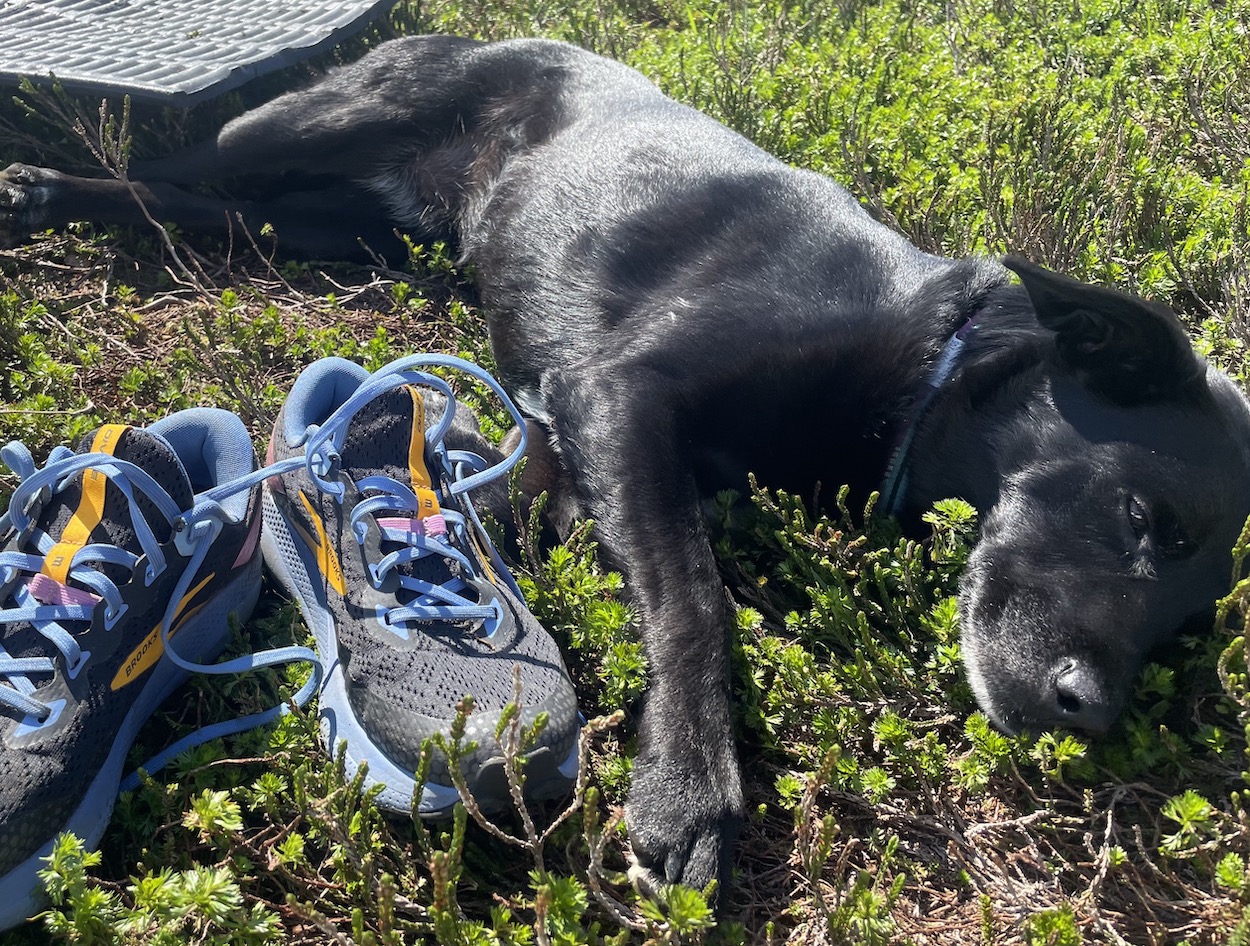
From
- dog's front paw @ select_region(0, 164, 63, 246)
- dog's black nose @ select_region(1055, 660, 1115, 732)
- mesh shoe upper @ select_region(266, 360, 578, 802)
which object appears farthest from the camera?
dog's front paw @ select_region(0, 164, 63, 246)

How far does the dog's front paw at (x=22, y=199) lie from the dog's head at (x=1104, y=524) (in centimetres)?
305

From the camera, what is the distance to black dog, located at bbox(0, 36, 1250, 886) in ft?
6.39

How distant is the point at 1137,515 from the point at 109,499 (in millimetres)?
1946

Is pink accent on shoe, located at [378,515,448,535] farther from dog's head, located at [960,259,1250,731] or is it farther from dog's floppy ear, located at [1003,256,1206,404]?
dog's floppy ear, located at [1003,256,1206,404]

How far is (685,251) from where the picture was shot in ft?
9.05

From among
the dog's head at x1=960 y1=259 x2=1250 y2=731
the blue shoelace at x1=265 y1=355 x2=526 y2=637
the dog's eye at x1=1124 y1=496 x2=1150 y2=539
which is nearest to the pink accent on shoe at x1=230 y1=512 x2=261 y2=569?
the blue shoelace at x1=265 y1=355 x2=526 y2=637

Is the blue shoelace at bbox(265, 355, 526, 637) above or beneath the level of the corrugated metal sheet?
beneath

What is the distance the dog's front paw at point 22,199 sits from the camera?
3.27 m

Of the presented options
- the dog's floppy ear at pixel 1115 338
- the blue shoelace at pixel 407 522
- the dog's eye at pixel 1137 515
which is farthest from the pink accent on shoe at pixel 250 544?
the dog's eye at pixel 1137 515

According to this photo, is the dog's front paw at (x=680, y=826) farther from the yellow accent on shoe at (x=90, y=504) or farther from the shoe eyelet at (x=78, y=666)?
the yellow accent on shoe at (x=90, y=504)

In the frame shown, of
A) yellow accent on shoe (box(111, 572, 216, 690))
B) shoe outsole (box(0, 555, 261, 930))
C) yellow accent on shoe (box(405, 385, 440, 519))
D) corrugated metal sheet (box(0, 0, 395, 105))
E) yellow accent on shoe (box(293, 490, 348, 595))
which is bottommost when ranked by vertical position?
shoe outsole (box(0, 555, 261, 930))

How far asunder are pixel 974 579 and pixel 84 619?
1691 millimetres

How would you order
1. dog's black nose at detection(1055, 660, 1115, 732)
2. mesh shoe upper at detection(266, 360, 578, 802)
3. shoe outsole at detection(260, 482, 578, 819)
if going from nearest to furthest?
shoe outsole at detection(260, 482, 578, 819)
mesh shoe upper at detection(266, 360, 578, 802)
dog's black nose at detection(1055, 660, 1115, 732)

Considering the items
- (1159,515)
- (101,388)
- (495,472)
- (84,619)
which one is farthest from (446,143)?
(1159,515)
